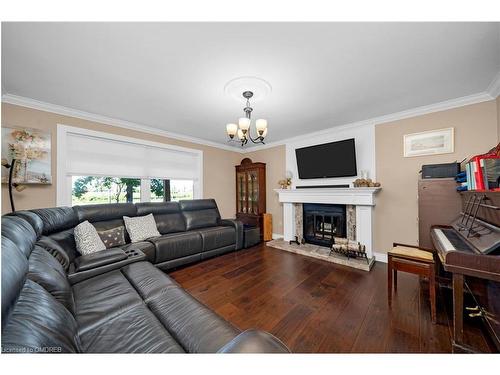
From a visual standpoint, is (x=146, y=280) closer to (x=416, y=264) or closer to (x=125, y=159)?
(x=416, y=264)

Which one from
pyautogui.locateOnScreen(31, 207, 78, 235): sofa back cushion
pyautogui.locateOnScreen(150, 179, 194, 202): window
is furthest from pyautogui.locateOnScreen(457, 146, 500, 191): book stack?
→ pyautogui.locateOnScreen(150, 179, 194, 202): window

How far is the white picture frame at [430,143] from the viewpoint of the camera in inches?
96.5

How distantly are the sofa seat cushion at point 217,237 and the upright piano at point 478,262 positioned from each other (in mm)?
2740

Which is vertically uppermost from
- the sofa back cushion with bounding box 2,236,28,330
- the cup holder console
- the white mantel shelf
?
the white mantel shelf

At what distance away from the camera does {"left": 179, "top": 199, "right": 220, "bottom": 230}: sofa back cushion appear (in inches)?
138

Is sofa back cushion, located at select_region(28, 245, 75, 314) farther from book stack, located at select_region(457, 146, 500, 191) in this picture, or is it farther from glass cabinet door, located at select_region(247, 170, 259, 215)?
glass cabinet door, located at select_region(247, 170, 259, 215)

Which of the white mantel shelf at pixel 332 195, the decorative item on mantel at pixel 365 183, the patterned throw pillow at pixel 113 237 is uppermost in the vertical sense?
the decorative item on mantel at pixel 365 183

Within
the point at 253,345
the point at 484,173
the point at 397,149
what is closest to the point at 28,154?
the point at 253,345

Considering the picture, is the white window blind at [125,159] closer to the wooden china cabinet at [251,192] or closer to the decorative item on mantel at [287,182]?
the wooden china cabinet at [251,192]

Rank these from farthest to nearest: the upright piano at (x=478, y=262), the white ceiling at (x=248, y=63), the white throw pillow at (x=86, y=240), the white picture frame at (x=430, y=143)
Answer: the white picture frame at (x=430, y=143) < the white throw pillow at (x=86, y=240) < the white ceiling at (x=248, y=63) < the upright piano at (x=478, y=262)

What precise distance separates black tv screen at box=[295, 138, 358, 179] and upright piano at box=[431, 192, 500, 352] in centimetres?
168

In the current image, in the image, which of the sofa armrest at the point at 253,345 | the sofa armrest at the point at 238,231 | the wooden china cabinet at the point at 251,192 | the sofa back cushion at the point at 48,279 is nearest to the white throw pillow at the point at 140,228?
the sofa armrest at the point at 238,231

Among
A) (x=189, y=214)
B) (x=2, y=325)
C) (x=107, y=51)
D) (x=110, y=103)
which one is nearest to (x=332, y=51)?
(x=107, y=51)
